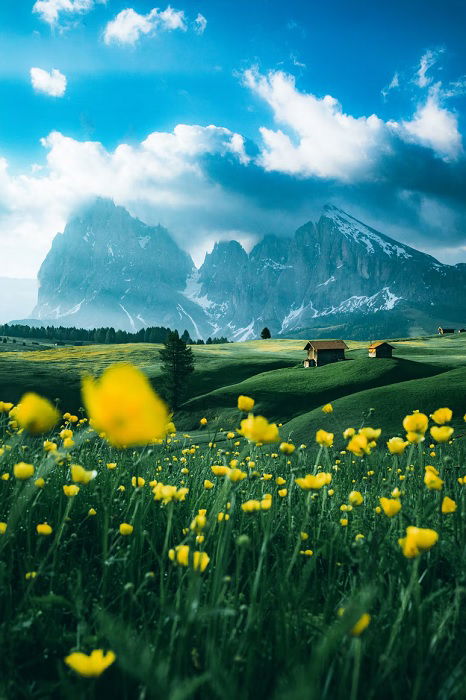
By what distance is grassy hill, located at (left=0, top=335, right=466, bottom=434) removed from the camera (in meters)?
33.9

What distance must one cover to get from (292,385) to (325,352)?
21711 millimetres

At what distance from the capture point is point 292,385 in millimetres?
51125

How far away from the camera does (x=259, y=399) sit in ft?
155

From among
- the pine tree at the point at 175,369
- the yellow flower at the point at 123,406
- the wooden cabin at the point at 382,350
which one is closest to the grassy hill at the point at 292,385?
the pine tree at the point at 175,369

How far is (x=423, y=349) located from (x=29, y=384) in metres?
73.8

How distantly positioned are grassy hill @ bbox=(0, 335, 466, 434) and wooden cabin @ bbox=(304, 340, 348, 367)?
606 cm

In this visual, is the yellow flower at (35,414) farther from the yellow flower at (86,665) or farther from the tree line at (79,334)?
the tree line at (79,334)

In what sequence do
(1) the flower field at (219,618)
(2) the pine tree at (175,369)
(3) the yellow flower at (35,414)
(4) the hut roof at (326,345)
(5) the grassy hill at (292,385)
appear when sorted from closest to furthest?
(1) the flower field at (219,618), (3) the yellow flower at (35,414), (5) the grassy hill at (292,385), (2) the pine tree at (175,369), (4) the hut roof at (326,345)

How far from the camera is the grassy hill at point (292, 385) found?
3394 cm

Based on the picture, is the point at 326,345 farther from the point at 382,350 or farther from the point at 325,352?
the point at 382,350

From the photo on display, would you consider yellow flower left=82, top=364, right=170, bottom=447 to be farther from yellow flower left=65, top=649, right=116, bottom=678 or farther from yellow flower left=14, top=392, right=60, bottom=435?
yellow flower left=65, top=649, right=116, bottom=678

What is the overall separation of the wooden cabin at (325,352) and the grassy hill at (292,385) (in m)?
6.06

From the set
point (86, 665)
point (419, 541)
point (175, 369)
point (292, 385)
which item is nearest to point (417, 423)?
point (419, 541)

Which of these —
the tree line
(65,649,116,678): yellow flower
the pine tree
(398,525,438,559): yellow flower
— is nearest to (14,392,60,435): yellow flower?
(65,649,116,678): yellow flower
